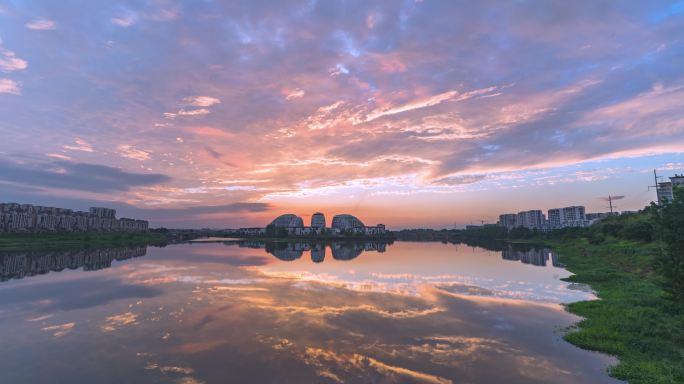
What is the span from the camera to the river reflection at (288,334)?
13.1 meters

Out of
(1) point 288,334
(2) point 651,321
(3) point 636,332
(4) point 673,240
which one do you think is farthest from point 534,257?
(1) point 288,334

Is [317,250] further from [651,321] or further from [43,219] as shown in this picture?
[43,219]

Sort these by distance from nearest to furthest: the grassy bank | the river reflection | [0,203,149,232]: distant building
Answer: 1. the river reflection
2. the grassy bank
3. [0,203,149,232]: distant building

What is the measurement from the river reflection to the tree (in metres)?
5.44

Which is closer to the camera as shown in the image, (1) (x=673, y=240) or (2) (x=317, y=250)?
(1) (x=673, y=240)

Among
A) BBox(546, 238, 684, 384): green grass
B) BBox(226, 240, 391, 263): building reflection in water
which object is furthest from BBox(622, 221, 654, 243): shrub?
BBox(226, 240, 391, 263): building reflection in water

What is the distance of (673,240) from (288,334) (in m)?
19.3

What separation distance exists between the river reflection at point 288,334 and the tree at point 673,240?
17.8 ft

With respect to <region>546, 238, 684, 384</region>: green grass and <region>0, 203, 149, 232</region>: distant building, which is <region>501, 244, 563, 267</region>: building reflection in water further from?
<region>0, 203, 149, 232</region>: distant building

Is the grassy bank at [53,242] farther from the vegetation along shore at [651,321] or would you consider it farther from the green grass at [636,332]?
the vegetation along shore at [651,321]

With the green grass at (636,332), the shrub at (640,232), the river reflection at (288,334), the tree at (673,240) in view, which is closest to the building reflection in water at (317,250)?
the river reflection at (288,334)

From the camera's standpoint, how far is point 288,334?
58.7 ft

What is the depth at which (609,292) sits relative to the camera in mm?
29016

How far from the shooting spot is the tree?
15570 millimetres
